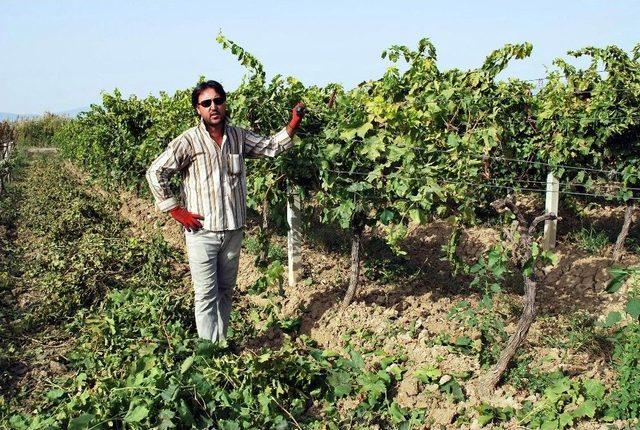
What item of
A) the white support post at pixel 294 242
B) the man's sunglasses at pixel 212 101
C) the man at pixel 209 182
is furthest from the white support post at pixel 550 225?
the man's sunglasses at pixel 212 101

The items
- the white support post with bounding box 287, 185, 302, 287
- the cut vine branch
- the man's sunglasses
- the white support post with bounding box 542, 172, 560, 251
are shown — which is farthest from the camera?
the white support post with bounding box 542, 172, 560, 251

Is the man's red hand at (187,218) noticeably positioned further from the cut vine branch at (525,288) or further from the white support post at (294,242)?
the cut vine branch at (525,288)

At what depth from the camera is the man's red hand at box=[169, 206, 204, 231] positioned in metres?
3.84

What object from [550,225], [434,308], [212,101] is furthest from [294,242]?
[550,225]

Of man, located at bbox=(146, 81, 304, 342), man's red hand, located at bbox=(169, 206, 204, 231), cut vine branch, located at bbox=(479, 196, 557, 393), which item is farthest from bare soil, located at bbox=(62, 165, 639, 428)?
man's red hand, located at bbox=(169, 206, 204, 231)

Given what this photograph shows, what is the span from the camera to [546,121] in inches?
278

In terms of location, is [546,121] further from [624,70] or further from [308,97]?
[308,97]

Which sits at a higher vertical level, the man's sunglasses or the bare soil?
the man's sunglasses

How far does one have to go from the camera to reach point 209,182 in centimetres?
391

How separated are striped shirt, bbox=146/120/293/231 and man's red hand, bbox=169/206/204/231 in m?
0.04

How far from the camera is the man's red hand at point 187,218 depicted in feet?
12.6

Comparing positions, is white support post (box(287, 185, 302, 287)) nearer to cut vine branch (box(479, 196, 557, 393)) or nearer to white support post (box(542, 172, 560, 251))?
cut vine branch (box(479, 196, 557, 393))

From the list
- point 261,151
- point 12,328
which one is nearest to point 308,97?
point 261,151

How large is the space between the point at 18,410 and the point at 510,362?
3536 mm
